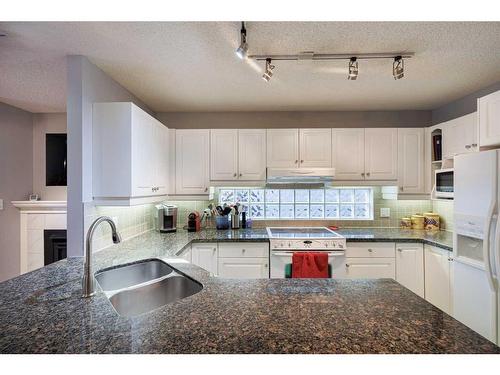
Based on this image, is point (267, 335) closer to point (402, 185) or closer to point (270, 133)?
point (270, 133)

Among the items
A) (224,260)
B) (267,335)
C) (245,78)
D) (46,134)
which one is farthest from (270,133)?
(46,134)

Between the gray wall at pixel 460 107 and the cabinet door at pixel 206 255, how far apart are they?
10.2 ft

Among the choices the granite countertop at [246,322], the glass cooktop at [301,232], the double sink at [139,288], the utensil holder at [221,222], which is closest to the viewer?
the granite countertop at [246,322]

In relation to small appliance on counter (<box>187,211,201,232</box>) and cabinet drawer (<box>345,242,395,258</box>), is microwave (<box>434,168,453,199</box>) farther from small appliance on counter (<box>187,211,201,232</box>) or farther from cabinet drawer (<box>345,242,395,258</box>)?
small appliance on counter (<box>187,211,201,232</box>)

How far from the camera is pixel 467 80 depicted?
2457 millimetres

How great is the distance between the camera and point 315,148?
3182 mm

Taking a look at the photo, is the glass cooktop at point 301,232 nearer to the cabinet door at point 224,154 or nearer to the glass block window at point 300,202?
the glass block window at point 300,202

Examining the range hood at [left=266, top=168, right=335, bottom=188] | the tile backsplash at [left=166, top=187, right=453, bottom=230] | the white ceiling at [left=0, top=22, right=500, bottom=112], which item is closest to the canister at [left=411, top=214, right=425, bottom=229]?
the tile backsplash at [left=166, top=187, right=453, bottom=230]

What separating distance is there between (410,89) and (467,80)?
0.46m

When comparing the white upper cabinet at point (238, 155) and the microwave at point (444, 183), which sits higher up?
the white upper cabinet at point (238, 155)

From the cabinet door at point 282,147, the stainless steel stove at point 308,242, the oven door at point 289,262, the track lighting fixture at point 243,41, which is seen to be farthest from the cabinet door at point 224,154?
the track lighting fixture at point 243,41

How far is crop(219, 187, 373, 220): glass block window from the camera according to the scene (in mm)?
3539

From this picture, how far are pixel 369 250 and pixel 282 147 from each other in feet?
4.96

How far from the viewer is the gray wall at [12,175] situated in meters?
3.13
